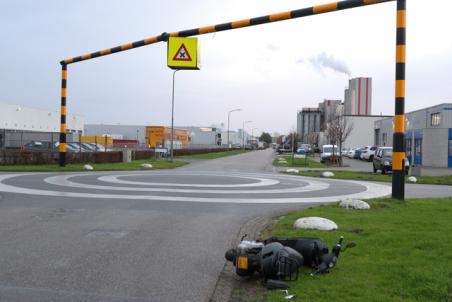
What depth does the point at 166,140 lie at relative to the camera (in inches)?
2643

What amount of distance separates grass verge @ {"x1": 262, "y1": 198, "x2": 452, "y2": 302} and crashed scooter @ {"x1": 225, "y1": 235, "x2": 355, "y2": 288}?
117 mm

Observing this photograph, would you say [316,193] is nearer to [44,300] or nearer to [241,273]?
[241,273]

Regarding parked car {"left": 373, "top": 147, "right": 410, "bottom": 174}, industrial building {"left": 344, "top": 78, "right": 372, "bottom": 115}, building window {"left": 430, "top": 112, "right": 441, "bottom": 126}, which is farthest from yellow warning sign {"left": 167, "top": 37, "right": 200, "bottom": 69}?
industrial building {"left": 344, "top": 78, "right": 372, "bottom": 115}

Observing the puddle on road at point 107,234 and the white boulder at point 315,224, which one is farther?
the white boulder at point 315,224

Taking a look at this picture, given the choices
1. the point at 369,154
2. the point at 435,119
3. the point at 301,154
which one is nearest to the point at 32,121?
the point at 301,154

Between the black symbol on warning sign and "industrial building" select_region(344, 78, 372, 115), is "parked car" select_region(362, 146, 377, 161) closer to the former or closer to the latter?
the black symbol on warning sign

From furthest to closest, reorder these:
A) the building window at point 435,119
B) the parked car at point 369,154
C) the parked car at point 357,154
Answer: the parked car at point 357,154 → the parked car at point 369,154 → the building window at point 435,119

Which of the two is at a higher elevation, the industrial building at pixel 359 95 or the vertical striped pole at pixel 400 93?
the industrial building at pixel 359 95

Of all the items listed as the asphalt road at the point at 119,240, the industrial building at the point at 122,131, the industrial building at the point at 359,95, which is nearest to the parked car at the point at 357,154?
the asphalt road at the point at 119,240

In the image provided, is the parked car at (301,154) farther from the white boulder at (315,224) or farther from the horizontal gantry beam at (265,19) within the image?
the white boulder at (315,224)

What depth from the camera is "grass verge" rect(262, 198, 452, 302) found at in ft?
15.4

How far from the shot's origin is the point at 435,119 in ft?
145

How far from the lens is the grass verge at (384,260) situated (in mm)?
4684

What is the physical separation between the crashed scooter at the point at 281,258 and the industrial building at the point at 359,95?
109079 millimetres
